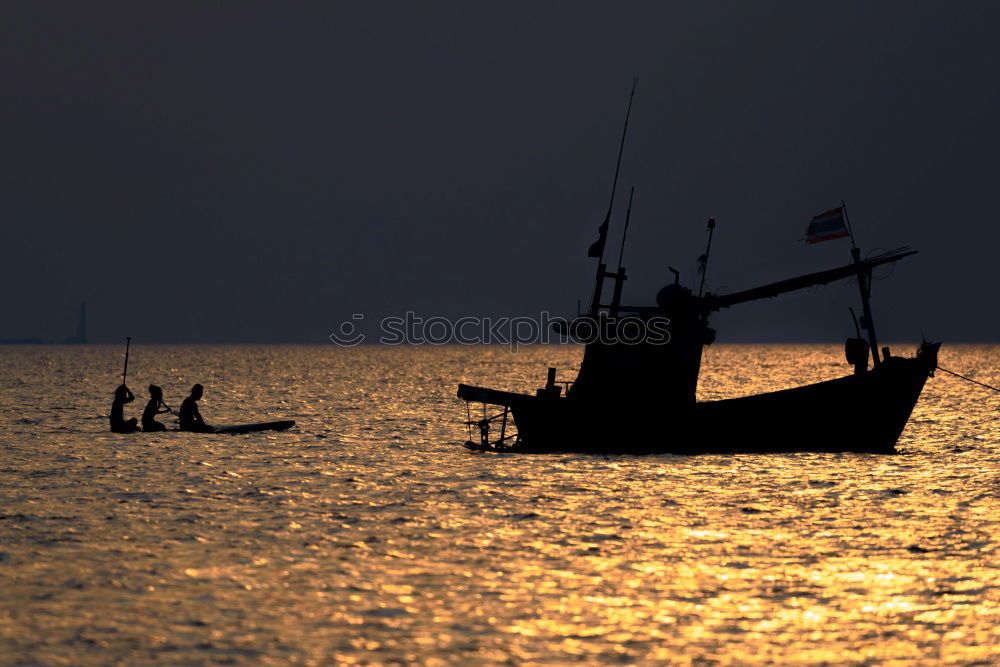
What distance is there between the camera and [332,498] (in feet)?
82.2

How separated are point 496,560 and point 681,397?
1943 cm

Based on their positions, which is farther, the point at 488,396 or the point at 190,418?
the point at 190,418

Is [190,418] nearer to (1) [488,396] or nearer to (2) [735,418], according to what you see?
(1) [488,396]

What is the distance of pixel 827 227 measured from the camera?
34875mm

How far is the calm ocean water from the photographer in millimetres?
12562

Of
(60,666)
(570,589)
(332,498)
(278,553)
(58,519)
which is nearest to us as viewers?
(60,666)

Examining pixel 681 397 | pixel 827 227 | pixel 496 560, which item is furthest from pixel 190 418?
pixel 496 560

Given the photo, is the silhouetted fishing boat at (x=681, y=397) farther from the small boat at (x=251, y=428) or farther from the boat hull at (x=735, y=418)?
the small boat at (x=251, y=428)

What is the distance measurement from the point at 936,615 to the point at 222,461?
74.8 ft

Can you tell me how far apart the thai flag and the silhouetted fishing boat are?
1210mm

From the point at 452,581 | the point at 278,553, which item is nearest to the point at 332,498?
the point at 278,553

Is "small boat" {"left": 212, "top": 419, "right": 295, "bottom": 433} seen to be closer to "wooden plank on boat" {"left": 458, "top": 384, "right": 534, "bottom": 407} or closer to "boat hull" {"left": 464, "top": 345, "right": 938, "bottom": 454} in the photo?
"wooden plank on boat" {"left": 458, "top": 384, "right": 534, "bottom": 407}

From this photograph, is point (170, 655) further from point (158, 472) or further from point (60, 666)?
point (158, 472)

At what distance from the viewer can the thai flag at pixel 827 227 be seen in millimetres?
34594
